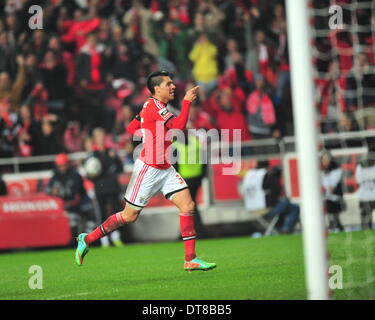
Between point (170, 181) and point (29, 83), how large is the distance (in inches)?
A: 364

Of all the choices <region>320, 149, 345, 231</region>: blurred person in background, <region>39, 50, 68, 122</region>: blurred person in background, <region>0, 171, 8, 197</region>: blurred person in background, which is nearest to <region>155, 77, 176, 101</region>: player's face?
<region>320, 149, 345, 231</region>: blurred person in background

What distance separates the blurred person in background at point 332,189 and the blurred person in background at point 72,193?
4204mm

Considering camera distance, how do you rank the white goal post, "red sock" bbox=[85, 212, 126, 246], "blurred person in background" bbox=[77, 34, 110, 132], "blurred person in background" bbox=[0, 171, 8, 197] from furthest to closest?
"blurred person in background" bbox=[77, 34, 110, 132] < "blurred person in background" bbox=[0, 171, 8, 197] < "red sock" bbox=[85, 212, 126, 246] < the white goal post

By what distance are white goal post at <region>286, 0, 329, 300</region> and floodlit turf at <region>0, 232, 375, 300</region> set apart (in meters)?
0.97

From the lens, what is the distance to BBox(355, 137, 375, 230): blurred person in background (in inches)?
552

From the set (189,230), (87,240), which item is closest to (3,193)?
(87,240)

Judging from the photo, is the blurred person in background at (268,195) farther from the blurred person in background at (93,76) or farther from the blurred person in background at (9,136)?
the blurred person in background at (9,136)

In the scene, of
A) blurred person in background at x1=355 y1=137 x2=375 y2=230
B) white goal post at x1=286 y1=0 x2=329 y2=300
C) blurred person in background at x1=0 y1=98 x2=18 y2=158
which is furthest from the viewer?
blurred person in background at x1=0 y1=98 x2=18 y2=158

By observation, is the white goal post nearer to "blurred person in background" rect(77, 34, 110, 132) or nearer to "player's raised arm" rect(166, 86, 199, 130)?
"player's raised arm" rect(166, 86, 199, 130)

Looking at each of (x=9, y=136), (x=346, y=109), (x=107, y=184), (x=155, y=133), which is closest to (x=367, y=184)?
(x=346, y=109)

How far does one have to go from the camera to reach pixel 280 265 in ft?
30.5

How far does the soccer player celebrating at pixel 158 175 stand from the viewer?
28.7 ft

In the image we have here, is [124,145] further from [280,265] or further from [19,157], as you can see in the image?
[280,265]

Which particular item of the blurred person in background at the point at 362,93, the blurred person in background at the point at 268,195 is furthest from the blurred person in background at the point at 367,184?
the blurred person in background at the point at 268,195
